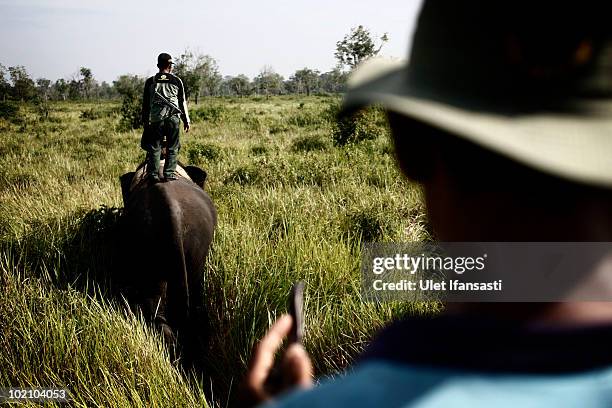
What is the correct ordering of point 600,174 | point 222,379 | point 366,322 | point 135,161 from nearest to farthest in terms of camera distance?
point 600,174, point 366,322, point 222,379, point 135,161

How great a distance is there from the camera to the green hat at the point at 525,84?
0.59 metres

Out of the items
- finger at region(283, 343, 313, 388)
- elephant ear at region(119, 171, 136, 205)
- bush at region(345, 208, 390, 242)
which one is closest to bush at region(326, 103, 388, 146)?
bush at region(345, 208, 390, 242)

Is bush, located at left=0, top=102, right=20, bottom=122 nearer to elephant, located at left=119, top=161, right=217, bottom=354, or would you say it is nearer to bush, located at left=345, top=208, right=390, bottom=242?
elephant, located at left=119, top=161, right=217, bottom=354

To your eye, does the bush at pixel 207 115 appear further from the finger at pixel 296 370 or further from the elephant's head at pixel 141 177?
the finger at pixel 296 370

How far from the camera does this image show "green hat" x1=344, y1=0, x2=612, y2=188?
0.59 m

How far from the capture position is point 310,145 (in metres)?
11.2

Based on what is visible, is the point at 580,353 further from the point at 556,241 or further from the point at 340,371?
the point at 340,371

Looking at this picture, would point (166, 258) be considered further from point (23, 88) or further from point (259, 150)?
point (23, 88)

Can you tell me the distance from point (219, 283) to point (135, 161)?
6.99 metres

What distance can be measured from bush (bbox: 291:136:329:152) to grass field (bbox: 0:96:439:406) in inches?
120

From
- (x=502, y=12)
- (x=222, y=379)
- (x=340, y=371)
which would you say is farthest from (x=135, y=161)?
(x=502, y=12)

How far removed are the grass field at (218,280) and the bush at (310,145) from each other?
10.0 feet

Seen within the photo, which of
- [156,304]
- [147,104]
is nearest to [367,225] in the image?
[156,304]

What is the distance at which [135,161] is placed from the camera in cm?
1038
